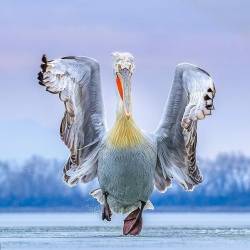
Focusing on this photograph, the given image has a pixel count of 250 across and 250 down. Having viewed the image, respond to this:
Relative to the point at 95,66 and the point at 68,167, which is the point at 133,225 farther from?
the point at 95,66

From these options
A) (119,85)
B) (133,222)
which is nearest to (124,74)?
(119,85)

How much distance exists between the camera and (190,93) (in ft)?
72.8

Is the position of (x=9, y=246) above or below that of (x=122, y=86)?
below

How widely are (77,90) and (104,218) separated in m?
2.44

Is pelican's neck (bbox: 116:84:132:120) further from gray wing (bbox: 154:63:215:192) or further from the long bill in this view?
gray wing (bbox: 154:63:215:192)

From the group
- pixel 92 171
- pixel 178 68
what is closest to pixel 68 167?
pixel 92 171

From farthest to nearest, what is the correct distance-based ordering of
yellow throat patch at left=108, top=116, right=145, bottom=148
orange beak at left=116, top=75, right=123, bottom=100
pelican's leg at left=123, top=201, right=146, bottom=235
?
pelican's leg at left=123, top=201, right=146, bottom=235 < yellow throat patch at left=108, top=116, right=145, bottom=148 < orange beak at left=116, top=75, right=123, bottom=100

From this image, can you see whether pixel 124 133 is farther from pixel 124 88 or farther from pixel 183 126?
pixel 183 126

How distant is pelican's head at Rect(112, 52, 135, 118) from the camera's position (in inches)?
883

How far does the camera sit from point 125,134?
2291cm

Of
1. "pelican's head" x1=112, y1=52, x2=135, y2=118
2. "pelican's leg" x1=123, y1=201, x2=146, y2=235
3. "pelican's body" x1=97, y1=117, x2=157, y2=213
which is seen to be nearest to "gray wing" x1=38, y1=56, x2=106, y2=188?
"pelican's head" x1=112, y1=52, x2=135, y2=118

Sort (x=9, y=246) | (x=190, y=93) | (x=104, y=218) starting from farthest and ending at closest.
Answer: (x=9, y=246), (x=104, y=218), (x=190, y=93)

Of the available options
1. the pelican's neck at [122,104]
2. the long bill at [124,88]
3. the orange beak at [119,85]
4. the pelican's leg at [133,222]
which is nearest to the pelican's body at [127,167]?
the pelican's neck at [122,104]

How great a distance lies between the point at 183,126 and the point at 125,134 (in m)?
1.23
